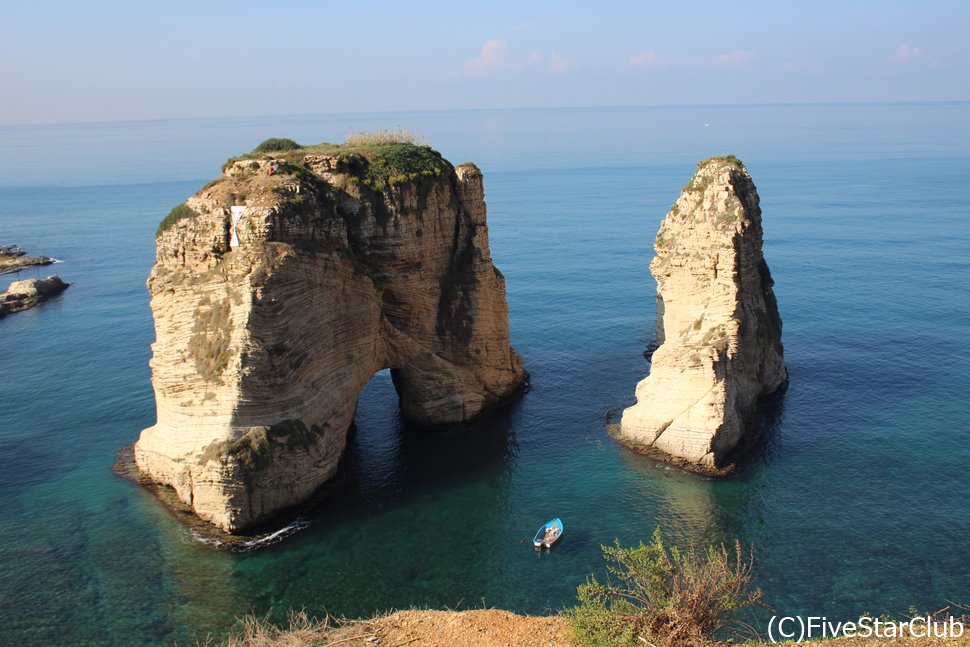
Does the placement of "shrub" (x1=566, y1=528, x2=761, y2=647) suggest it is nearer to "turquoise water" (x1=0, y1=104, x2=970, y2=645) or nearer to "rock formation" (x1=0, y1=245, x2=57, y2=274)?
"turquoise water" (x1=0, y1=104, x2=970, y2=645)

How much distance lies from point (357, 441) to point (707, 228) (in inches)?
899

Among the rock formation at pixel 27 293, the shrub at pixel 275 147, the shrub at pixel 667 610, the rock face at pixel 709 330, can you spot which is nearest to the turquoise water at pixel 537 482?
the rock face at pixel 709 330

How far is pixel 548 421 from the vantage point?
4416cm

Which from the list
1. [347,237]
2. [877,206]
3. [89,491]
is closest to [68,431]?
[89,491]

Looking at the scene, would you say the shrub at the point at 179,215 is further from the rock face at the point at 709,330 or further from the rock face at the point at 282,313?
the rock face at the point at 709,330

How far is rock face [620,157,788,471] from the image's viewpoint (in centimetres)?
3862

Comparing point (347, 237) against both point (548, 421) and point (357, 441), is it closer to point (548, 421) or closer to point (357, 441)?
point (357, 441)

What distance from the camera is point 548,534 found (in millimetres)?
32438

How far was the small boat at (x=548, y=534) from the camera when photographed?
105 ft

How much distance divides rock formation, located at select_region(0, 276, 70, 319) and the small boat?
6017 cm

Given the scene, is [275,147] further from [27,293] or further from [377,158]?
[27,293]

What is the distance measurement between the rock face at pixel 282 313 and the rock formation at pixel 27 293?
43608mm

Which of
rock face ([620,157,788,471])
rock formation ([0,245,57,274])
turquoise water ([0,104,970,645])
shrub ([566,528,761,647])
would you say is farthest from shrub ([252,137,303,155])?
rock formation ([0,245,57,274])

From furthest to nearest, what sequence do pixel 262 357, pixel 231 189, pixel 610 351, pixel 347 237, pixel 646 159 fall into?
pixel 646 159, pixel 610 351, pixel 347 237, pixel 231 189, pixel 262 357
